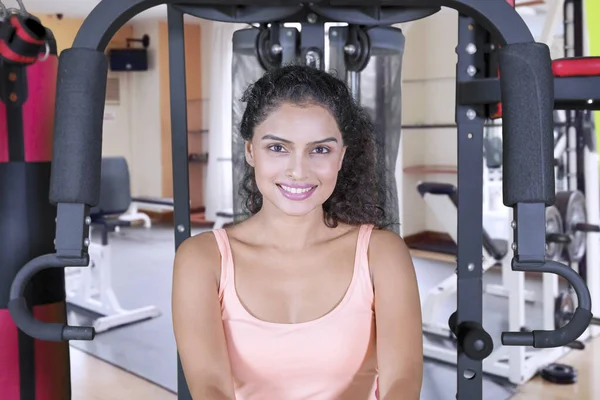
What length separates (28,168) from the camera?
139 centimetres

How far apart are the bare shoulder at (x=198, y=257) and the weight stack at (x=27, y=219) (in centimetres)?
43

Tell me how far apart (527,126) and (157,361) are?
240 cm

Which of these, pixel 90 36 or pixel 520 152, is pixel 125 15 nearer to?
pixel 90 36

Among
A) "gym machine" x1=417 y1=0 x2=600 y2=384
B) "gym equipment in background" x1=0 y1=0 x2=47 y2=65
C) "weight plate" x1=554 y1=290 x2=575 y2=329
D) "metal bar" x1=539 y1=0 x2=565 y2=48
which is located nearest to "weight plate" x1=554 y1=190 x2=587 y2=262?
"gym machine" x1=417 y1=0 x2=600 y2=384

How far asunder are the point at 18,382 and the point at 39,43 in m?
0.75

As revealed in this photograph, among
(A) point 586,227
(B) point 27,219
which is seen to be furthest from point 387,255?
(A) point 586,227

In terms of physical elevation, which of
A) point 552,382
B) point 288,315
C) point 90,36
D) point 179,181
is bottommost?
point 552,382

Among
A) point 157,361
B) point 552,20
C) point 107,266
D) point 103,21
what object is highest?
point 552,20

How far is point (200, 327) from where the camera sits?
3.64 feet

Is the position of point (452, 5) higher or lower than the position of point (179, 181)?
higher

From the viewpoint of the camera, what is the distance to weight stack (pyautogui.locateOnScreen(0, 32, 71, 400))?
136cm

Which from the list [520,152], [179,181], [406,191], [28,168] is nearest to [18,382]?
[28,168]

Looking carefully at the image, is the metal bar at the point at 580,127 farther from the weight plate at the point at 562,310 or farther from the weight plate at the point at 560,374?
the weight plate at the point at 560,374

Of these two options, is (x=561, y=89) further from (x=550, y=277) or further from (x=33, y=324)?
(x=550, y=277)
